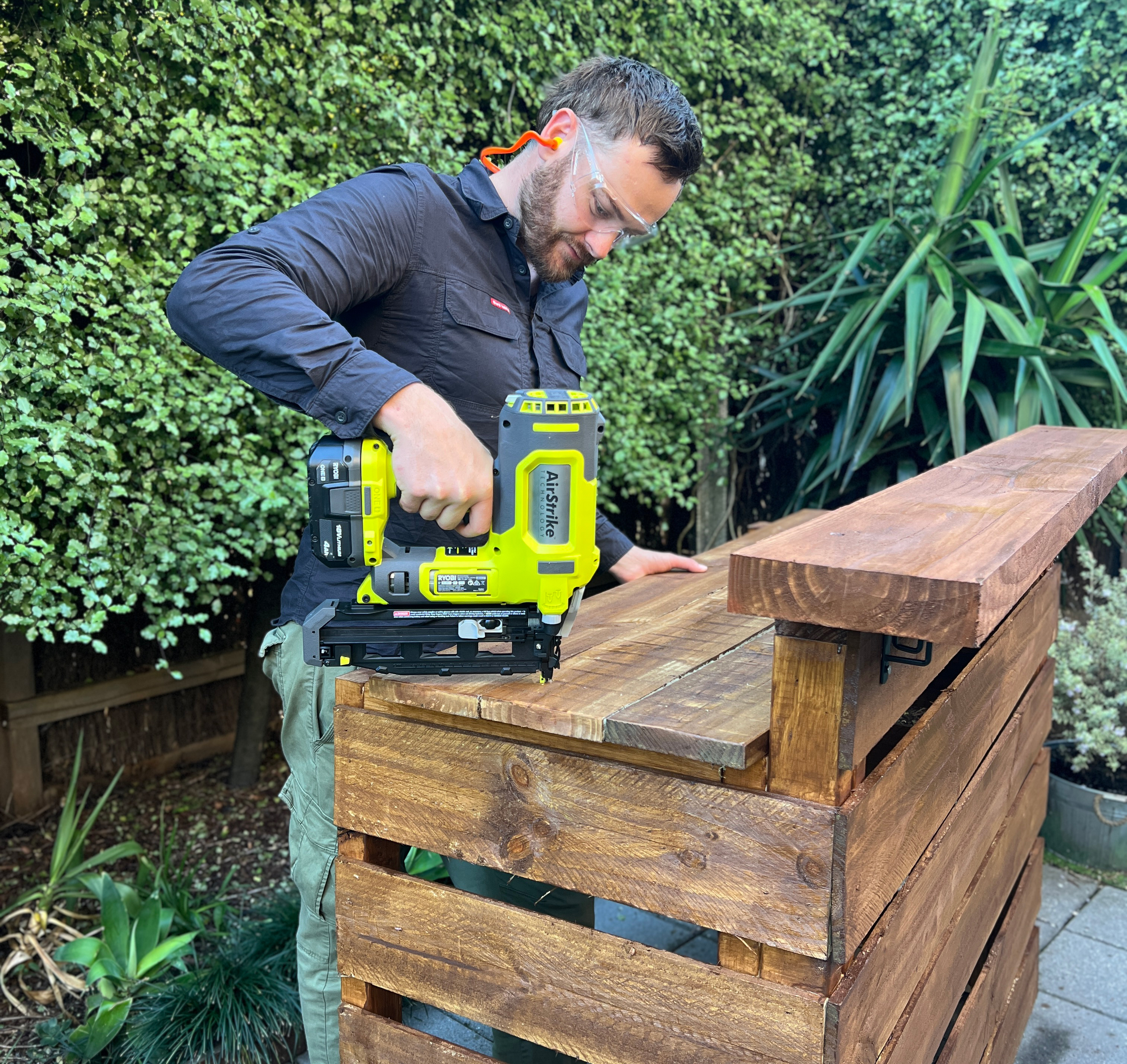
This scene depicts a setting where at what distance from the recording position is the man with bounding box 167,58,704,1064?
145 cm

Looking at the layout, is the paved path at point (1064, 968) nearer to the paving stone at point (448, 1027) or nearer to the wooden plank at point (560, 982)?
the paving stone at point (448, 1027)

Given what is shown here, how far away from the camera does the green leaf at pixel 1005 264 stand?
368cm

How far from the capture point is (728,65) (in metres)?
4.10

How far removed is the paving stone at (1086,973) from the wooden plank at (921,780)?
4.15 feet

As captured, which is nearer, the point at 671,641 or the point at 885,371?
the point at 671,641

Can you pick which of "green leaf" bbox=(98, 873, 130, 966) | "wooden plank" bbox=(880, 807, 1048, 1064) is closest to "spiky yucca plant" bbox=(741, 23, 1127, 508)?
"wooden plank" bbox=(880, 807, 1048, 1064)

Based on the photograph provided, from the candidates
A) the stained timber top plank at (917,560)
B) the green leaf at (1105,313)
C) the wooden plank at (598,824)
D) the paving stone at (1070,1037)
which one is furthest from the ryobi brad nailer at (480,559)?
the green leaf at (1105,313)

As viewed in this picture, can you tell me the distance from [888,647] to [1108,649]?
274 centimetres

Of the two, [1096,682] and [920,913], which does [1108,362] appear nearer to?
[1096,682]

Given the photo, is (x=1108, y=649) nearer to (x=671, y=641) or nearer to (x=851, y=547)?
(x=671, y=641)

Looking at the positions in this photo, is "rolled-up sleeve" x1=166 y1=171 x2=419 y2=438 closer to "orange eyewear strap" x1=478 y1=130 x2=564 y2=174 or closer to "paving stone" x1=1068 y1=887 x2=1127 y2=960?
"orange eyewear strap" x1=478 y1=130 x2=564 y2=174

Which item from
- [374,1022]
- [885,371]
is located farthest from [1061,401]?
[374,1022]

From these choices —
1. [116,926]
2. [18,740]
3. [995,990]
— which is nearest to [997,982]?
[995,990]

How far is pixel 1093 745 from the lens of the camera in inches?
124
